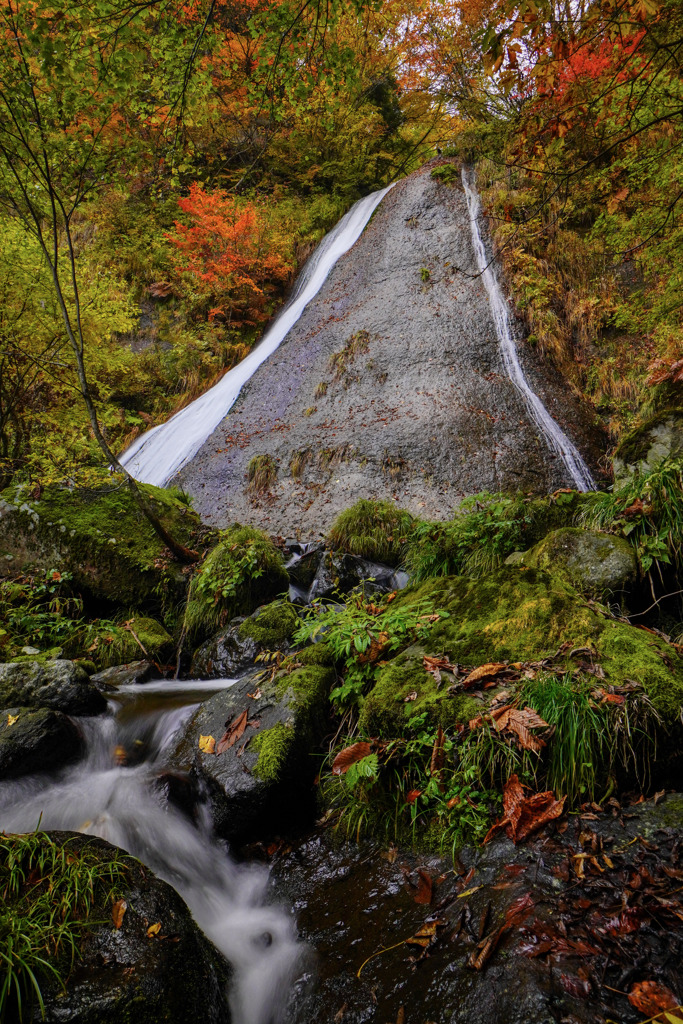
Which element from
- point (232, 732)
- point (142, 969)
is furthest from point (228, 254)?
point (142, 969)

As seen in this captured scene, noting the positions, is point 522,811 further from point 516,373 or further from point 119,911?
point 516,373

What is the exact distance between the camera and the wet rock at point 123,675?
4.86m

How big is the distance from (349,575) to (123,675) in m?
2.60

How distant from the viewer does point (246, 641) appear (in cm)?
485

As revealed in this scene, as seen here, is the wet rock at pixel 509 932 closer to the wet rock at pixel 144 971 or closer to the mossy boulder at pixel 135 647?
the wet rock at pixel 144 971

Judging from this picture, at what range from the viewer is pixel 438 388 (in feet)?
31.3

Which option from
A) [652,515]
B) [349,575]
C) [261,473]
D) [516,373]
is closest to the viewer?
[652,515]

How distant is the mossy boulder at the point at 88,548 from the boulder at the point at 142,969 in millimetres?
4137

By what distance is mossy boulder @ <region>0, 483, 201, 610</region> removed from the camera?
6133 millimetres

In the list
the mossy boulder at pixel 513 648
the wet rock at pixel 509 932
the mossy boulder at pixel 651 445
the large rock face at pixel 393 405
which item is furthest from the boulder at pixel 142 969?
the large rock face at pixel 393 405

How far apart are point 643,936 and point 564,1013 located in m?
0.39

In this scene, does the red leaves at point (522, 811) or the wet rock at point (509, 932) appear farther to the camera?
the red leaves at point (522, 811)

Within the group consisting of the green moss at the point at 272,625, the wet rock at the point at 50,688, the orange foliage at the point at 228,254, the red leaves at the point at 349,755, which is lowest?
the red leaves at the point at 349,755

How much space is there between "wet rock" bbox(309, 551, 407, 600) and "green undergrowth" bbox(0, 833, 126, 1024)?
3.80m
